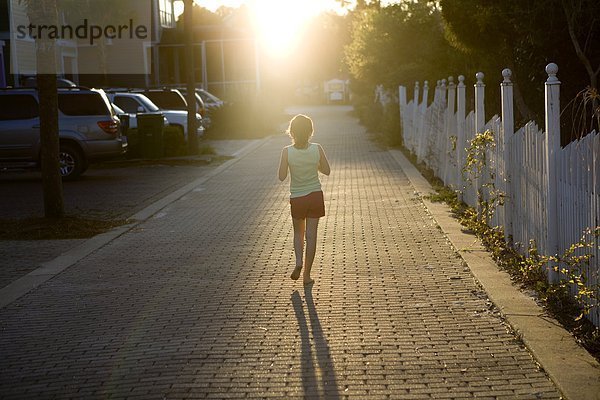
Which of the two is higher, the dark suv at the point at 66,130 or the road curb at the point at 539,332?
the dark suv at the point at 66,130

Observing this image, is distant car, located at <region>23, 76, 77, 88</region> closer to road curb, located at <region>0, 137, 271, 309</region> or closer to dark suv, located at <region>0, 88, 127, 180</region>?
dark suv, located at <region>0, 88, 127, 180</region>

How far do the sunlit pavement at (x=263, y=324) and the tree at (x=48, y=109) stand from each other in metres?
1.50

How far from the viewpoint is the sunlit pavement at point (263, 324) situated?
5.58 meters

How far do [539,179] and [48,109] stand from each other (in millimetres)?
7001

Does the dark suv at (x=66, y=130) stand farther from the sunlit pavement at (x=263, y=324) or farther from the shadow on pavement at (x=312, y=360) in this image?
the shadow on pavement at (x=312, y=360)

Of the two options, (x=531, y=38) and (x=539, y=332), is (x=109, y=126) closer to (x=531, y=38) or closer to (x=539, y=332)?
(x=531, y=38)

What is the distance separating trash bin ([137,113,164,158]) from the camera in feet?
78.7

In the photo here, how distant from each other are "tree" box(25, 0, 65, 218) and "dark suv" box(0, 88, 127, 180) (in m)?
6.81

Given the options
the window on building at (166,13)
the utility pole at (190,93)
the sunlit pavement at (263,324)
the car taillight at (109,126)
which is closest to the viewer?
the sunlit pavement at (263,324)

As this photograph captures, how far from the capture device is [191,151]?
2548cm

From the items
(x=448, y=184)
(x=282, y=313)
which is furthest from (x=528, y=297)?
(x=448, y=184)

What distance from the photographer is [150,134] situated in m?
24.1

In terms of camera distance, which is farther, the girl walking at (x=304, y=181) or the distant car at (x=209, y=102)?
the distant car at (x=209, y=102)

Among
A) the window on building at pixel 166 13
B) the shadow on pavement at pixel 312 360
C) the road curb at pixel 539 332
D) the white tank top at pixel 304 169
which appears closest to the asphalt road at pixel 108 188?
the white tank top at pixel 304 169
